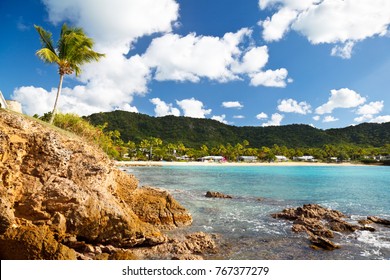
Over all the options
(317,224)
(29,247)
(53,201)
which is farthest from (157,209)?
(317,224)

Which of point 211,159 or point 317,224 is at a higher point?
point 211,159

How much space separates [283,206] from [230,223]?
778 centimetres

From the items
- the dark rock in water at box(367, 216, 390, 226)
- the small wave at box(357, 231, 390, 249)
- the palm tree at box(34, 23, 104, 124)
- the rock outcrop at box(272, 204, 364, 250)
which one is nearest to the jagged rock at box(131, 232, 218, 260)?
the rock outcrop at box(272, 204, 364, 250)

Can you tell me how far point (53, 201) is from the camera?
9180 mm

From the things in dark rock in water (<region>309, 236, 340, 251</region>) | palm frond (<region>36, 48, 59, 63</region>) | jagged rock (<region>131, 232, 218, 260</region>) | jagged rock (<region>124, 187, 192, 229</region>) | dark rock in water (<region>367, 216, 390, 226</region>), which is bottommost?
dark rock in water (<region>367, 216, 390, 226</region>)

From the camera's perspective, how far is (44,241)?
771 centimetres

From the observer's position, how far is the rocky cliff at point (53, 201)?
25.6ft

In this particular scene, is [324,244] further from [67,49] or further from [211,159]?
[211,159]

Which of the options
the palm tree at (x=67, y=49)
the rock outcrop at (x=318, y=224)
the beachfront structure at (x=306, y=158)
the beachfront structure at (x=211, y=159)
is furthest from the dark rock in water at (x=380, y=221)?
the beachfront structure at (x=306, y=158)

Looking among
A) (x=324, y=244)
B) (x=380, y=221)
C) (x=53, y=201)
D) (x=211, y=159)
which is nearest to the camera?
(x=53, y=201)

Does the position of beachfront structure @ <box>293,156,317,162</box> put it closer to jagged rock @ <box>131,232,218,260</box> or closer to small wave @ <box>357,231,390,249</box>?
small wave @ <box>357,231,390,249</box>

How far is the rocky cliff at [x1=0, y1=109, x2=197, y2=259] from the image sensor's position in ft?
25.6

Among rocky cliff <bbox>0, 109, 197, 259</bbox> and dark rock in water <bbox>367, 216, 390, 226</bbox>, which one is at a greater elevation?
rocky cliff <bbox>0, 109, 197, 259</bbox>
